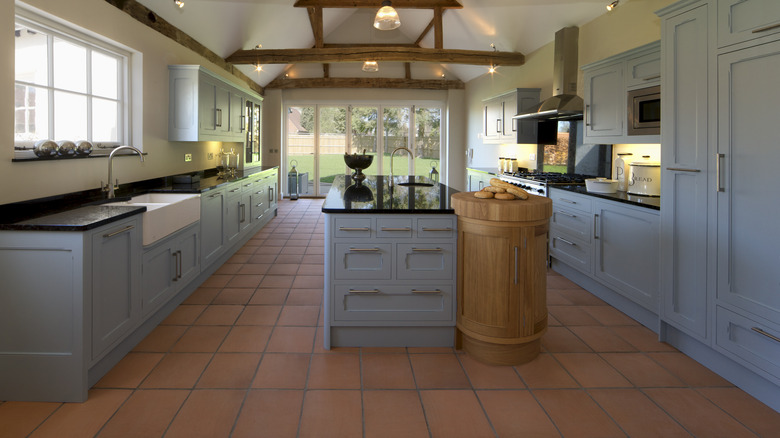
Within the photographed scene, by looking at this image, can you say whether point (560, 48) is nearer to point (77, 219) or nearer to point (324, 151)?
point (77, 219)

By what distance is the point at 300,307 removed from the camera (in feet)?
11.9

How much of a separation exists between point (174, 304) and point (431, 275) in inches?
80.5

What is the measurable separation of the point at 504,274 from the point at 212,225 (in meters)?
3.06

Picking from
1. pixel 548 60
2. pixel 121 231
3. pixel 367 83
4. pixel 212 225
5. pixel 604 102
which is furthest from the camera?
pixel 367 83

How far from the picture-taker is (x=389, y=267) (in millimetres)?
2777

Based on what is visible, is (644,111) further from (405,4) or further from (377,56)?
(377,56)

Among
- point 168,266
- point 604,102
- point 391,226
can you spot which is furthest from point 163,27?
point 604,102

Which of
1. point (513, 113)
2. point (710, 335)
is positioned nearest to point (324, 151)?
point (513, 113)

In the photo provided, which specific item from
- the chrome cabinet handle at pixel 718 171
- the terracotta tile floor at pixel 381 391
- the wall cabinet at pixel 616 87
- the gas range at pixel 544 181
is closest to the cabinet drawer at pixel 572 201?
the gas range at pixel 544 181

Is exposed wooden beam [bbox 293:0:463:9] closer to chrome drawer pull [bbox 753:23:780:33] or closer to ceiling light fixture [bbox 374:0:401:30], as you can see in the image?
ceiling light fixture [bbox 374:0:401:30]

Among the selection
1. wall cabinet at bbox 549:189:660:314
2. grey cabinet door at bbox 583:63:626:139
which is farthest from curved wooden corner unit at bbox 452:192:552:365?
grey cabinet door at bbox 583:63:626:139

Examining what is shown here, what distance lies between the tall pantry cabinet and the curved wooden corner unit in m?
0.82

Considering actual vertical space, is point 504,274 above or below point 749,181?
below

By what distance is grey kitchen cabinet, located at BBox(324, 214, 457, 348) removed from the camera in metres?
2.76
